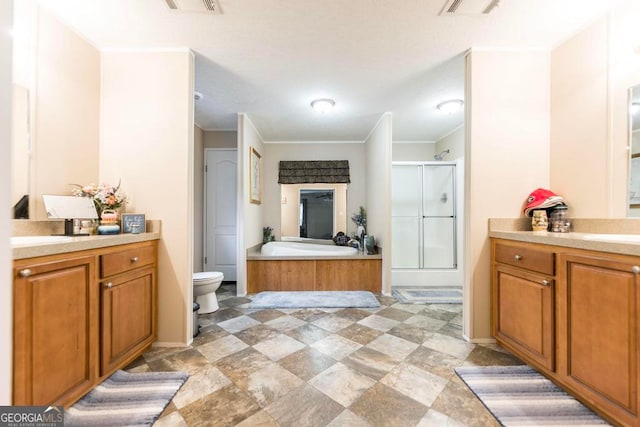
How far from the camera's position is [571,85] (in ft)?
6.26

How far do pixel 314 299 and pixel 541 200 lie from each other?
2.38m

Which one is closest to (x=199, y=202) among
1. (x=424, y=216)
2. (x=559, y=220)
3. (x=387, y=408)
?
(x=424, y=216)

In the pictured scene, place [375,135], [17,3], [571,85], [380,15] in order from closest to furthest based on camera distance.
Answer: [17,3]
[380,15]
[571,85]
[375,135]

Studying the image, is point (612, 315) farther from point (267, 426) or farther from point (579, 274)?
point (267, 426)

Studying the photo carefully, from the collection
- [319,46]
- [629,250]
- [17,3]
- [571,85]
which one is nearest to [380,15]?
[319,46]

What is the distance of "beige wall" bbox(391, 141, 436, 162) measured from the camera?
463 cm

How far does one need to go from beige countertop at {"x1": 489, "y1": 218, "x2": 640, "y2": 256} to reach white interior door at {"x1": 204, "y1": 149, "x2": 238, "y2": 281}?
3.42 meters

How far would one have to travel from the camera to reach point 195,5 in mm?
1617

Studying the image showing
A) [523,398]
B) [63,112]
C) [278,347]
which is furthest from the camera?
[278,347]

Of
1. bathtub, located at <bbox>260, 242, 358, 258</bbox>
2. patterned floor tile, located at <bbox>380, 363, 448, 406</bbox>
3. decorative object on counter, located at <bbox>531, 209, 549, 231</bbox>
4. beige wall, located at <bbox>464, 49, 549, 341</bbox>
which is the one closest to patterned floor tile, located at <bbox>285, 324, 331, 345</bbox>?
patterned floor tile, located at <bbox>380, 363, 448, 406</bbox>

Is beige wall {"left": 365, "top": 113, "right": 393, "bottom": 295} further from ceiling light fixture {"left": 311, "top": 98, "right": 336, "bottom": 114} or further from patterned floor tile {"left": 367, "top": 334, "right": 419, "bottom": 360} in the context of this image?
patterned floor tile {"left": 367, "top": 334, "right": 419, "bottom": 360}

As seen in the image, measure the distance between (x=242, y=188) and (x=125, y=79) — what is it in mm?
1631

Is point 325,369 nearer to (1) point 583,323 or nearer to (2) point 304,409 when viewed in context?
(2) point 304,409

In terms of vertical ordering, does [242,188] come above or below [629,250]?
above
